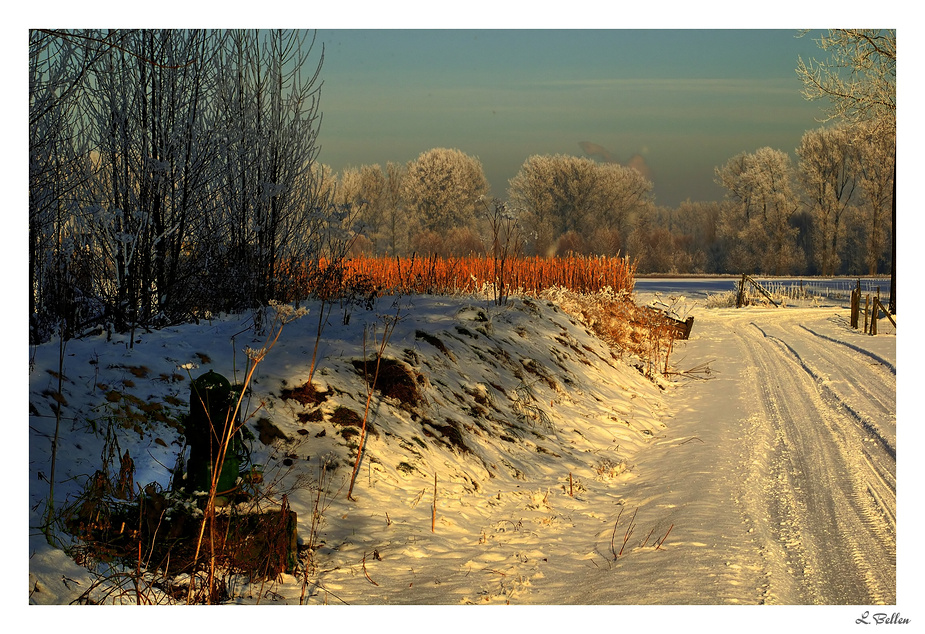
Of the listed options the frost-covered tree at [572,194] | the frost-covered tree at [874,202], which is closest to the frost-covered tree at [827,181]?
the frost-covered tree at [874,202]

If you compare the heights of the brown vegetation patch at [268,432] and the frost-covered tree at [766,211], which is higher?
the frost-covered tree at [766,211]

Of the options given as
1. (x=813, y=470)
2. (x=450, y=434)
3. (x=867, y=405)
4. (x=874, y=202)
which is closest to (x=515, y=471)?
(x=450, y=434)

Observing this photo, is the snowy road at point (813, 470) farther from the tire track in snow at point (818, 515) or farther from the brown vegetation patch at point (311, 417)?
the brown vegetation patch at point (311, 417)

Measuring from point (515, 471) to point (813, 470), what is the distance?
2439mm

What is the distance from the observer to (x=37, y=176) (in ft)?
21.4

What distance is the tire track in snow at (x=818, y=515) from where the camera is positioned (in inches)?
156

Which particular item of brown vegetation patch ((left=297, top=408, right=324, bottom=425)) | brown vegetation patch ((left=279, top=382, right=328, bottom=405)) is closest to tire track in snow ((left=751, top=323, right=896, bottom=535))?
brown vegetation patch ((left=297, top=408, right=324, bottom=425))

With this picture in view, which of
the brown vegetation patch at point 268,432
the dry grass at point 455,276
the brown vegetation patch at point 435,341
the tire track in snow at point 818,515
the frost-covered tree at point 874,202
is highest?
the frost-covered tree at point 874,202

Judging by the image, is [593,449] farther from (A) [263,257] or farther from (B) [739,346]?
(B) [739,346]

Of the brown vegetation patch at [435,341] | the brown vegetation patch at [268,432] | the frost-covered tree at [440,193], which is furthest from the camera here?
the frost-covered tree at [440,193]

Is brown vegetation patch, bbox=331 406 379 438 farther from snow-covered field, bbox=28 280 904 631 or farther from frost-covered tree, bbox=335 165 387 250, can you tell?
frost-covered tree, bbox=335 165 387 250

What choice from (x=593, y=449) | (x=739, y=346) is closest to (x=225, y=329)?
A: (x=593, y=449)

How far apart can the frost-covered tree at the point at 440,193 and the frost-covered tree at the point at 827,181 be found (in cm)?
2070

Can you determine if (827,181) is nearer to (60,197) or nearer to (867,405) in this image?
(867,405)
